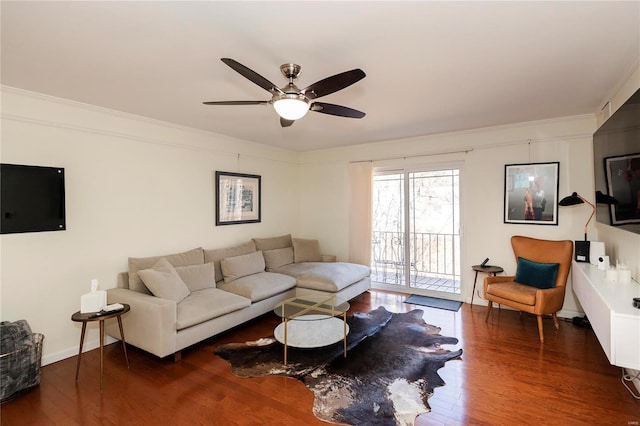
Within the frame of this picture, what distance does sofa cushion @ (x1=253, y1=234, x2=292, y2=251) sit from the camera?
16.5 ft

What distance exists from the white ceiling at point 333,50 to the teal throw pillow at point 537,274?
5.97 ft

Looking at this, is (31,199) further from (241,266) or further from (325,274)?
(325,274)

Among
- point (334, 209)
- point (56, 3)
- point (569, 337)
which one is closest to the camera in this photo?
point (56, 3)

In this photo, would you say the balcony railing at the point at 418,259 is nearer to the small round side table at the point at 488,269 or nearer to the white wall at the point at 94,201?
the small round side table at the point at 488,269

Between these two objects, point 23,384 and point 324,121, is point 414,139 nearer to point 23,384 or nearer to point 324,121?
point 324,121

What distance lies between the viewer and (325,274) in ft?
14.2

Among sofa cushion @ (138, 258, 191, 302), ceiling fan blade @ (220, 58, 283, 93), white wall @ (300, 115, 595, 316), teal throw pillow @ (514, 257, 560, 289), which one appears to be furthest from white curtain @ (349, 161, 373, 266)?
ceiling fan blade @ (220, 58, 283, 93)

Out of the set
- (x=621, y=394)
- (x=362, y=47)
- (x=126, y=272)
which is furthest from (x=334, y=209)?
(x=621, y=394)

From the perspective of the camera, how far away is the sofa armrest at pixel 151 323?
2.74m

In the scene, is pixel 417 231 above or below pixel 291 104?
below

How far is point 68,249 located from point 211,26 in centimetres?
264

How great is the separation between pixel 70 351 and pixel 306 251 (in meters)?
3.25

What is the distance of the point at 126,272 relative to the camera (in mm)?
3443

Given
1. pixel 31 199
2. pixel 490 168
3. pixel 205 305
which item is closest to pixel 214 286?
pixel 205 305
